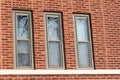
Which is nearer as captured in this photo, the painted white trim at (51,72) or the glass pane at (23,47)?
the painted white trim at (51,72)

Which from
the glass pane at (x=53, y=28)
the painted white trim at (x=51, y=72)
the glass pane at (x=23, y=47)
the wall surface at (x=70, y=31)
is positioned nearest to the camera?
the painted white trim at (x=51, y=72)

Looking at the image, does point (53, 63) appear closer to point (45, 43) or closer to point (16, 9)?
point (45, 43)

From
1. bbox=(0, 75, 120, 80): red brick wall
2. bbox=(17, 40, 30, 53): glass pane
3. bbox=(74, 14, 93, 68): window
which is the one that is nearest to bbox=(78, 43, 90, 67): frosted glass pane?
bbox=(74, 14, 93, 68): window

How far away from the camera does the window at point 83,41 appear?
37.4 ft

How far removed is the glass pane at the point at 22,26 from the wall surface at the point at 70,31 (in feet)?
0.88

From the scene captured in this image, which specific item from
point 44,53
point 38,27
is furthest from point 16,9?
point 44,53

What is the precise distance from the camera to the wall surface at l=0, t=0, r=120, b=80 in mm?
10812

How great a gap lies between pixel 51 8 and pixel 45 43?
1.23m

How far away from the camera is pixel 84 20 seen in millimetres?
11781

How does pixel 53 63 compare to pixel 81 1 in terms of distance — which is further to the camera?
pixel 81 1

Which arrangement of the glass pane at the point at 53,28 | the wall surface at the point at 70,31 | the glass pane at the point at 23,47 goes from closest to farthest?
1. the wall surface at the point at 70,31
2. the glass pane at the point at 23,47
3. the glass pane at the point at 53,28

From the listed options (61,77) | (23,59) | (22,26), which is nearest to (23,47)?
(23,59)

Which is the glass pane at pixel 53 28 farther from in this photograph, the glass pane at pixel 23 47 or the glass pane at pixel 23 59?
the glass pane at pixel 23 59

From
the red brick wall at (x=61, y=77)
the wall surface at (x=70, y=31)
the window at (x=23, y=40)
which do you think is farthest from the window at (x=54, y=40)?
the window at (x=23, y=40)
